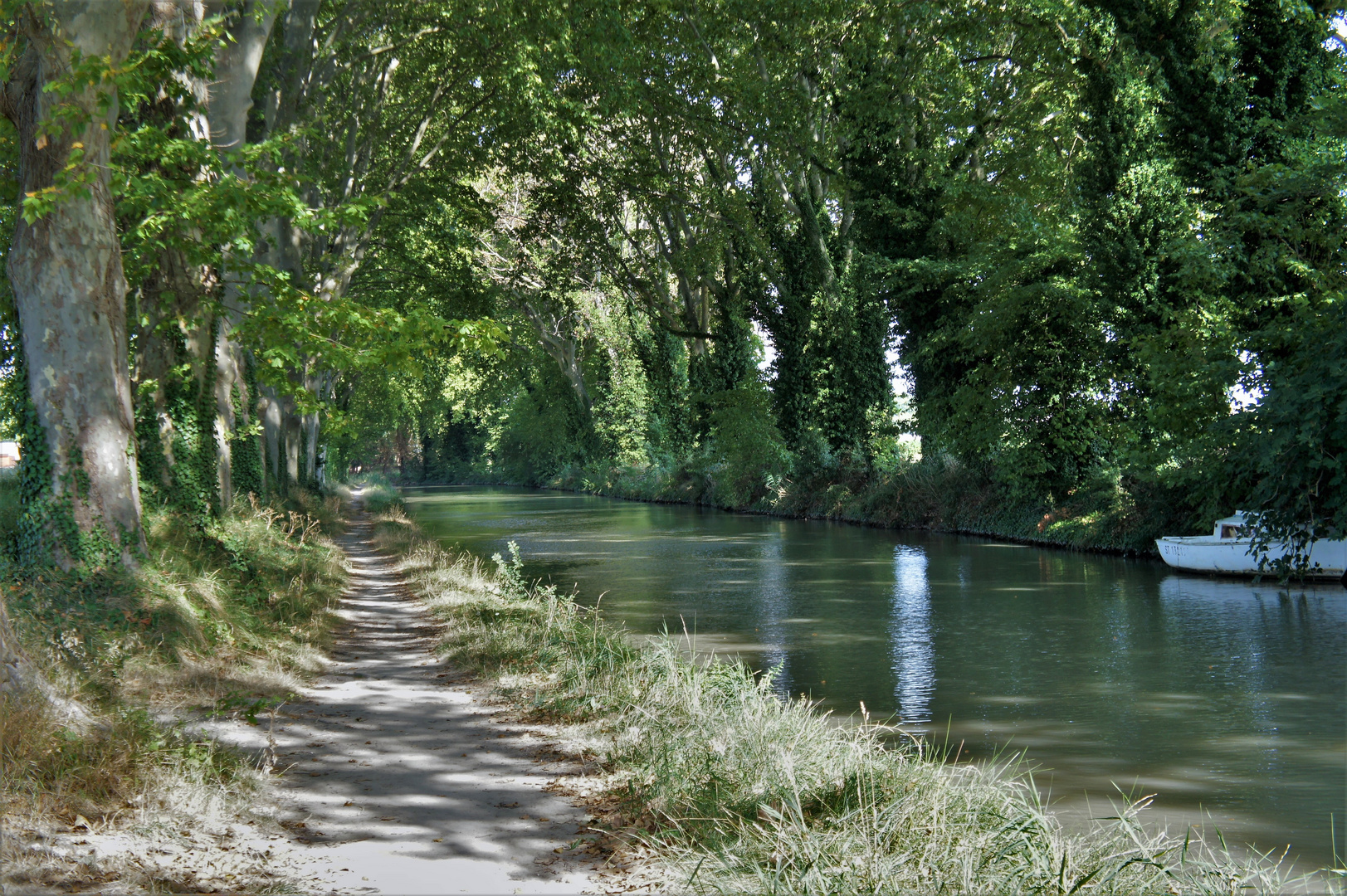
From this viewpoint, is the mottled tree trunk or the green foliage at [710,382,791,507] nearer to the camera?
the mottled tree trunk

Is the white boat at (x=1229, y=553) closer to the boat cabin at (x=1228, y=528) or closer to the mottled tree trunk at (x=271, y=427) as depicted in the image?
the boat cabin at (x=1228, y=528)

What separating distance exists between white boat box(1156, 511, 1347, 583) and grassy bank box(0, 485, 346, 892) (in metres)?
16.2

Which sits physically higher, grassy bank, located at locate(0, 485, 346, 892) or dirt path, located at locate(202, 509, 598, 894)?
grassy bank, located at locate(0, 485, 346, 892)

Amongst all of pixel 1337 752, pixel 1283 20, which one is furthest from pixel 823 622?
pixel 1283 20

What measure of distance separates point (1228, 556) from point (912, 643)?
9.66 metres

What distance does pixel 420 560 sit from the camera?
20.3 meters

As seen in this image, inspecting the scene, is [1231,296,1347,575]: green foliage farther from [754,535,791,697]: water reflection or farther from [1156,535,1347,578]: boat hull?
[754,535,791,697]: water reflection

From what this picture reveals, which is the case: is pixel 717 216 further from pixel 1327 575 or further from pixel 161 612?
pixel 161 612

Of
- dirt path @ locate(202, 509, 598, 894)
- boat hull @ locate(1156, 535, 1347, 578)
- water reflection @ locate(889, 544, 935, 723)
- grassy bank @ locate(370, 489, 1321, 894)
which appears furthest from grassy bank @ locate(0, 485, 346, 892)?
boat hull @ locate(1156, 535, 1347, 578)

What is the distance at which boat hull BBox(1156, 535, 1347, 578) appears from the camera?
1991 cm

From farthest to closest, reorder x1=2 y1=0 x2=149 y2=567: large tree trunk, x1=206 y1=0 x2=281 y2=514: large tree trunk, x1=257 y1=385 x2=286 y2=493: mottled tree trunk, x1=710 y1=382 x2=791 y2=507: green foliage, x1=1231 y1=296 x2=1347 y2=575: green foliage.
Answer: x1=710 y1=382 x2=791 y2=507: green foliage < x1=257 y1=385 x2=286 y2=493: mottled tree trunk < x1=1231 y1=296 x2=1347 y2=575: green foliage < x1=206 y1=0 x2=281 y2=514: large tree trunk < x1=2 y1=0 x2=149 y2=567: large tree trunk

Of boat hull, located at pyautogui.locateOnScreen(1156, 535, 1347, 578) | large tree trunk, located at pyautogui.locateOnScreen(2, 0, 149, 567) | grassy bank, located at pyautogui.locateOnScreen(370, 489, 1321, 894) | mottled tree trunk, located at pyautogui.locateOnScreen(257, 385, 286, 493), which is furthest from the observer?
mottled tree trunk, located at pyautogui.locateOnScreen(257, 385, 286, 493)

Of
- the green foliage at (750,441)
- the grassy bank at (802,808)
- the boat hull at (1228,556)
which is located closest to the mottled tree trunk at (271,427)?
the grassy bank at (802,808)

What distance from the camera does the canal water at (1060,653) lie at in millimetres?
8555
